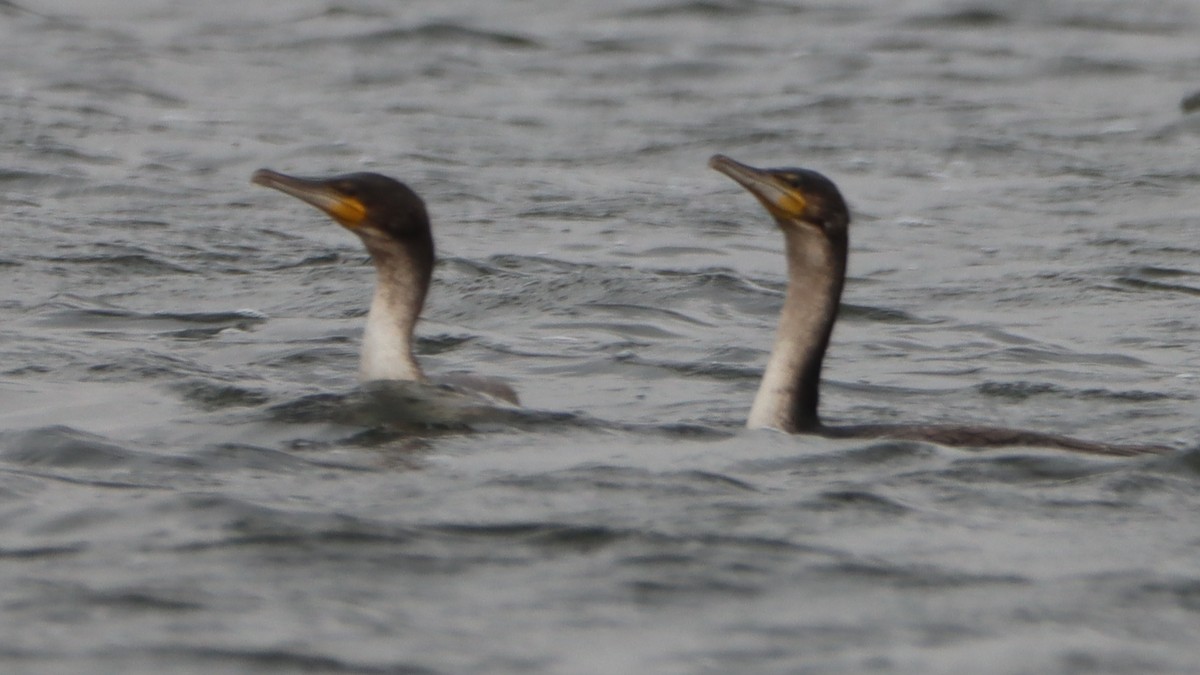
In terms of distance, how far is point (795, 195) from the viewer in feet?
26.7

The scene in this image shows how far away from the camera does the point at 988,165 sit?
16.5 m

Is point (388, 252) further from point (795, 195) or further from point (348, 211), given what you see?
point (795, 195)

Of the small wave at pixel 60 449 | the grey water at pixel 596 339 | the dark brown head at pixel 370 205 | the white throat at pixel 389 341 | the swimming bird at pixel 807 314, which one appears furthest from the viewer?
the white throat at pixel 389 341

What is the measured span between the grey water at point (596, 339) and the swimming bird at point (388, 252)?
201mm

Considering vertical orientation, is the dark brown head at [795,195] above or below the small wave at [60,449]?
above

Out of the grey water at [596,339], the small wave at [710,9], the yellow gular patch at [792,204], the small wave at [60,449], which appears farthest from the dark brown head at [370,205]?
the small wave at [710,9]

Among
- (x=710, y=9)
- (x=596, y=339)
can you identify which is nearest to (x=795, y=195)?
(x=596, y=339)

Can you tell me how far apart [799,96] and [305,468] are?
40.8ft

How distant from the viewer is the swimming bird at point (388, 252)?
8727 millimetres

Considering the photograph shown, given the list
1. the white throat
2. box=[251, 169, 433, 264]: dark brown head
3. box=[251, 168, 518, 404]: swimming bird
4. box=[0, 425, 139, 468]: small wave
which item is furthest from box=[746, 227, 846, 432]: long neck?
box=[0, 425, 139, 468]: small wave

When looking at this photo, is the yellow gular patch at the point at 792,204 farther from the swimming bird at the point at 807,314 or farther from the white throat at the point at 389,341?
the white throat at the point at 389,341

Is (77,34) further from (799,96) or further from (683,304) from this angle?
(683,304)

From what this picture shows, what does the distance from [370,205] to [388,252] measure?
10.3 inches

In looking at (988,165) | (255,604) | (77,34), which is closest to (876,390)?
(255,604)
